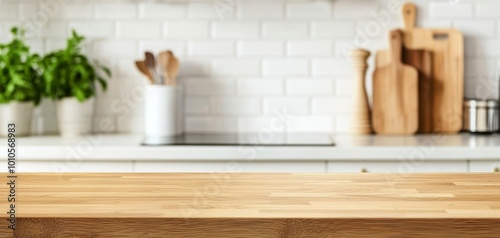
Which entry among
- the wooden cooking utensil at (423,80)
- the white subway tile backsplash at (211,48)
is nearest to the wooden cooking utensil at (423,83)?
the wooden cooking utensil at (423,80)

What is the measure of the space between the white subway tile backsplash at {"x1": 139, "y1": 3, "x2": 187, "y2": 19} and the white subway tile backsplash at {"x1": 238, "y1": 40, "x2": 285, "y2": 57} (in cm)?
32

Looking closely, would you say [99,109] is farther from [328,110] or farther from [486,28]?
[486,28]

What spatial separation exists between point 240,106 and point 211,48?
302 mm

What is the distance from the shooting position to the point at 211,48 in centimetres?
323

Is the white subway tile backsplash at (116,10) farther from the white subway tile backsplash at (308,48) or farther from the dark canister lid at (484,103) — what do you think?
the dark canister lid at (484,103)

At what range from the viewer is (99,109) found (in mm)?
3279

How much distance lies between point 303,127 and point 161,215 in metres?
2.30

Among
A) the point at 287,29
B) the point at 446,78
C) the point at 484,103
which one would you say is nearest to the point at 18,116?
the point at 287,29

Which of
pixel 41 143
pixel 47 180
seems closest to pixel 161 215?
pixel 47 180

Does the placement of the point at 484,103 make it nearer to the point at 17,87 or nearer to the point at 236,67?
the point at 236,67

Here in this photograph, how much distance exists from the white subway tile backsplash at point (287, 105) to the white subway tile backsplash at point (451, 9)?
72 centimetres

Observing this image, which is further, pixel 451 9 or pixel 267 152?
pixel 451 9

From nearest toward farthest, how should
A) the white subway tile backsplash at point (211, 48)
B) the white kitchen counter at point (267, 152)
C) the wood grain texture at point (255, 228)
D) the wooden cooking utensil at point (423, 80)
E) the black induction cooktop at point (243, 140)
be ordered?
the wood grain texture at point (255, 228), the white kitchen counter at point (267, 152), the black induction cooktop at point (243, 140), the wooden cooking utensil at point (423, 80), the white subway tile backsplash at point (211, 48)

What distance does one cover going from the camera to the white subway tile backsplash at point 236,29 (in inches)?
126
